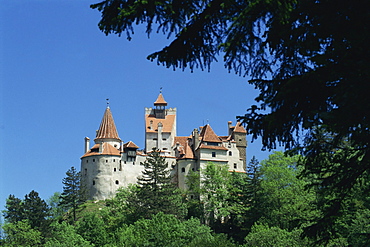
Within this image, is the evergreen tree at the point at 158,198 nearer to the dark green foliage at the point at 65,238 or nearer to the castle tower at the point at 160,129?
the dark green foliage at the point at 65,238

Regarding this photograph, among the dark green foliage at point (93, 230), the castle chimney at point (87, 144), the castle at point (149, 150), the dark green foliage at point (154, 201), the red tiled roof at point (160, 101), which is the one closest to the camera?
the dark green foliage at point (93, 230)

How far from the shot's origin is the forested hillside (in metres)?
62.5

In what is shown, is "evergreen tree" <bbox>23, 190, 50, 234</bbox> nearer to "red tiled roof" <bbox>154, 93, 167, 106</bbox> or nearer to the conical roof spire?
the conical roof spire

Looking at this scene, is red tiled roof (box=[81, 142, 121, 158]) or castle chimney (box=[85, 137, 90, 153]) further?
castle chimney (box=[85, 137, 90, 153])

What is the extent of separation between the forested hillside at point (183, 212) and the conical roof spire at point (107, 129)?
8611mm

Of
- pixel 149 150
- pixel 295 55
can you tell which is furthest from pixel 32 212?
pixel 295 55

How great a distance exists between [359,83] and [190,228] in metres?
58.1

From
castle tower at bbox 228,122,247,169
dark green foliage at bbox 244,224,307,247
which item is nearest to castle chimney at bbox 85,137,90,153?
castle tower at bbox 228,122,247,169

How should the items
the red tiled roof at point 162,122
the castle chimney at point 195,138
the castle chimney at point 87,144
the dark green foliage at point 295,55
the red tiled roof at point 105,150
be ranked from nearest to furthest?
the dark green foliage at point 295,55
the castle chimney at point 195,138
the red tiled roof at point 105,150
the red tiled roof at point 162,122
the castle chimney at point 87,144

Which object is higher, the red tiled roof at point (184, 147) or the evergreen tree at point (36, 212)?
the red tiled roof at point (184, 147)

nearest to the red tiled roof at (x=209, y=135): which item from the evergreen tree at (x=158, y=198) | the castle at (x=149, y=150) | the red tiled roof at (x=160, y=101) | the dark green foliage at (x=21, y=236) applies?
the castle at (x=149, y=150)

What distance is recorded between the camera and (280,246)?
2159 inches

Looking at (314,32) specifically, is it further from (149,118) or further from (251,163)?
(149,118)

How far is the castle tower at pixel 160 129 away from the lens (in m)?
91.0
